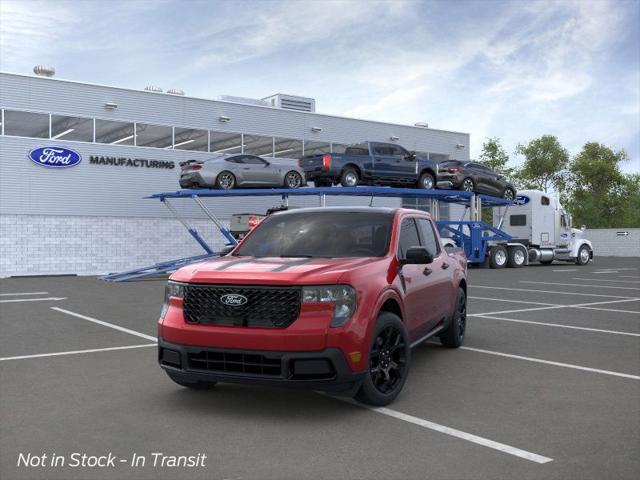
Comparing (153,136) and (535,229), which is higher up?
(153,136)

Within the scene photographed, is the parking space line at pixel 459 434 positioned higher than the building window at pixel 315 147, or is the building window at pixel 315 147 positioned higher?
the building window at pixel 315 147

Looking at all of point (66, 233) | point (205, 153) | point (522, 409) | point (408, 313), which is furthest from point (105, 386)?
point (205, 153)

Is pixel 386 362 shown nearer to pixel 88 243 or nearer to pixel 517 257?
pixel 88 243

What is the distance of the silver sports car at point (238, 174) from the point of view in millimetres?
24484

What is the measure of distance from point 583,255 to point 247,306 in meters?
31.1

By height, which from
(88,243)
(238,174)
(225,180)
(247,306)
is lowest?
(88,243)

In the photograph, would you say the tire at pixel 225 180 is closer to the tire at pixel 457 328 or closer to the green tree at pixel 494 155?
the tire at pixel 457 328

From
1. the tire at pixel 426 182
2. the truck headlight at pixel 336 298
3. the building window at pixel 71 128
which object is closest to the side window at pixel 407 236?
the truck headlight at pixel 336 298

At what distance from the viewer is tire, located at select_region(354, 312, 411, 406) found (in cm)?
536

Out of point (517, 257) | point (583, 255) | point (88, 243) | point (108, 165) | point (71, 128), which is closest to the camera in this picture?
point (71, 128)

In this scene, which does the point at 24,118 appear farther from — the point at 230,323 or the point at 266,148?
the point at 230,323

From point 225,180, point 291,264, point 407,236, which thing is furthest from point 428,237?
point 225,180

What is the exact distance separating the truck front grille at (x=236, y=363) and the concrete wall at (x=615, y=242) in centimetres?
4987

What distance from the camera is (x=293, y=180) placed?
85.7ft
